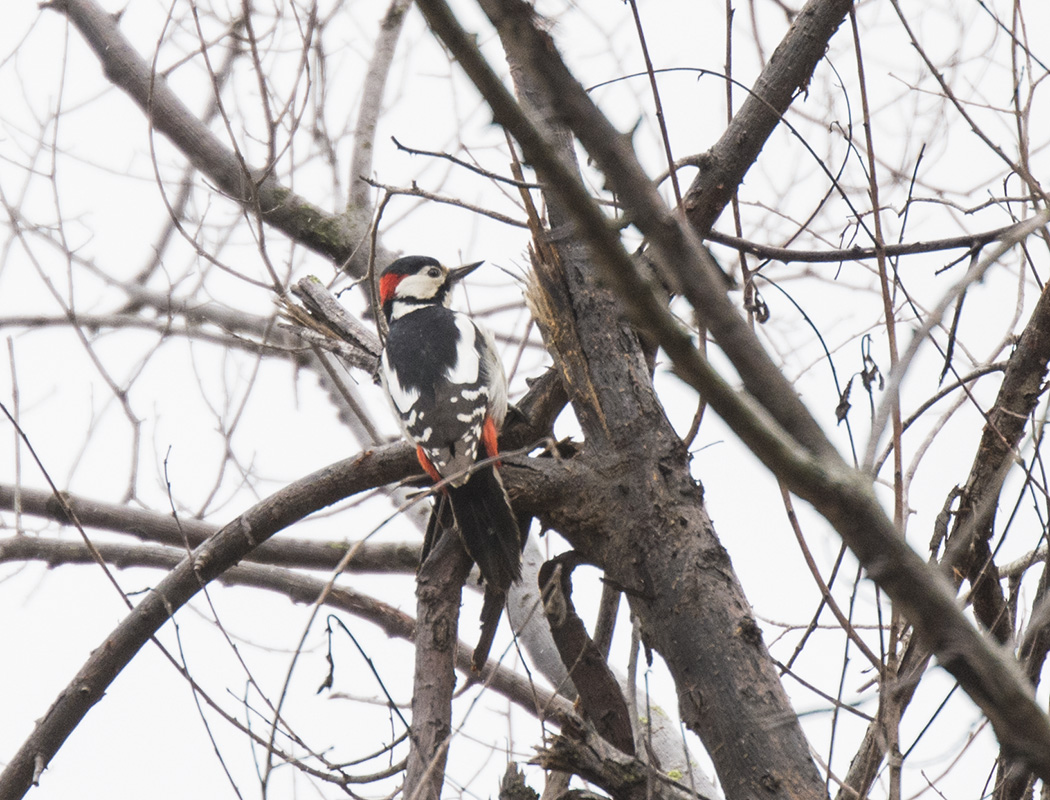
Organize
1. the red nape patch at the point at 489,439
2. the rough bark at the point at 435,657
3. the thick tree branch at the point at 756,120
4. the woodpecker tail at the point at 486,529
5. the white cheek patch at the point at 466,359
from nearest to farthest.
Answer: the rough bark at the point at 435,657 < the woodpecker tail at the point at 486,529 < the thick tree branch at the point at 756,120 < the red nape patch at the point at 489,439 < the white cheek patch at the point at 466,359

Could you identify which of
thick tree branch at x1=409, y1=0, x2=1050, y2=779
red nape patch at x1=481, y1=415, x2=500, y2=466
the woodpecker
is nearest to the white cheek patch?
the woodpecker

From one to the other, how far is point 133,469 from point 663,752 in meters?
2.67

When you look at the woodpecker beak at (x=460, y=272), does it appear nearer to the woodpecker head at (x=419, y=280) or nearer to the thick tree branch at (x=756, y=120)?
the woodpecker head at (x=419, y=280)

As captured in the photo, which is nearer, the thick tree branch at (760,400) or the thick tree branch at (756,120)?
the thick tree branch at (760,400)

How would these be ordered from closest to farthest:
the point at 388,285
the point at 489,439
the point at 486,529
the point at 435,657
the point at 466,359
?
the point at 435,657 < the point at 486,529 < the point at 489,439 < the point at 466,359 < the point at 388,285

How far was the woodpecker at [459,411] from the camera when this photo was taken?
8.73 feet

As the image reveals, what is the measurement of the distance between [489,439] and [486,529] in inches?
18.8

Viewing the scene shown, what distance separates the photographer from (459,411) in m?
3.15

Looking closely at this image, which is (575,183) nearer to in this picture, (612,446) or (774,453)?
(774,453)

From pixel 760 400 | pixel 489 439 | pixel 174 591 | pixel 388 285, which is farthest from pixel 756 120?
Answer: pixel 760 400

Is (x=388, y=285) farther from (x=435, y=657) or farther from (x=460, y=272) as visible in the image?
(x=435, y=657)

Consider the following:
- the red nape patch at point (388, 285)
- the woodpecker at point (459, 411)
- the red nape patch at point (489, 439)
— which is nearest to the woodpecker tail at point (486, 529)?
the woodpecker at point (459, 411)

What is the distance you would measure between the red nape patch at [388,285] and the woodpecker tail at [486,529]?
209cm

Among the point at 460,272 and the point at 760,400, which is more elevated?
the point at 460,272
